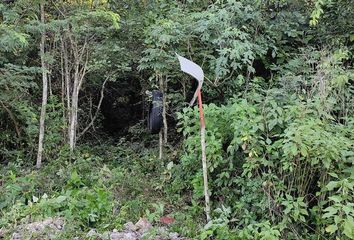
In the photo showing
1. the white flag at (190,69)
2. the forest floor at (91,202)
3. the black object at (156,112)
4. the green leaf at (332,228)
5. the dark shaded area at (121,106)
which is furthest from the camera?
the dark shaded area at (121,106)

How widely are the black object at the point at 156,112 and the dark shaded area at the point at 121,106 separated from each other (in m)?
1.21

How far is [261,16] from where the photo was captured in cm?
520

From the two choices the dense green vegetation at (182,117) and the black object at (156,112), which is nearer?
the dense green vegetation at (182,117)

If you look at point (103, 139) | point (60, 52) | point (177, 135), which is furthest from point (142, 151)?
point (60, 52)

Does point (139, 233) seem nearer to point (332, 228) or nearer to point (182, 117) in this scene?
point (182, 117)

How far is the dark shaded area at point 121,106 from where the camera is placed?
6.46 meters

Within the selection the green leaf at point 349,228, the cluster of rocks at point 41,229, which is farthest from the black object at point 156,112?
the green leaf at point 349,228

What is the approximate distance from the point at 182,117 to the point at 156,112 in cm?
A: 127

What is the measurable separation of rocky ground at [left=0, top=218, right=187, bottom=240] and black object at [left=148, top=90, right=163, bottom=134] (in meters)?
1.97

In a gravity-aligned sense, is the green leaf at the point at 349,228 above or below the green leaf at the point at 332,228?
above

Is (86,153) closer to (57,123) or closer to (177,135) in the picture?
(57,123)

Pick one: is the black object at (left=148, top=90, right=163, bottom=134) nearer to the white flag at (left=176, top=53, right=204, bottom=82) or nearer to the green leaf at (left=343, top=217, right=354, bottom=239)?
the white flag at (left=176, top=53, right=204, bottom=82)

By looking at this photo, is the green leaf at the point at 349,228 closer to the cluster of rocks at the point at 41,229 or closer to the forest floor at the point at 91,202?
the forest floor at the point at 91,202

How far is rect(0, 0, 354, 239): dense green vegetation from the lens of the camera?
3.23m
